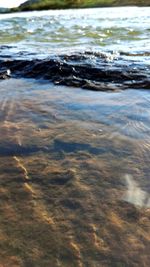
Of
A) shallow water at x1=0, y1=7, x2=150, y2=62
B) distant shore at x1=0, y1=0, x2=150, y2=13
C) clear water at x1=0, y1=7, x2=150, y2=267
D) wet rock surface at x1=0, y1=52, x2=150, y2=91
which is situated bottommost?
distant shore at x1=0, y1=0, x2=150, y2=13

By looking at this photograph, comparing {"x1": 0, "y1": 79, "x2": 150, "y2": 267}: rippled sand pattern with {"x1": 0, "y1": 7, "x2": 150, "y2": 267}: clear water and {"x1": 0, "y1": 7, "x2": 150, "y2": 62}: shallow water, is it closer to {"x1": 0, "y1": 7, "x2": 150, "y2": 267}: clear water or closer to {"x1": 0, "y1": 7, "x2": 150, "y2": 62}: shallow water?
{"x1": 0, "y1": 7, "x2": 150, "y2": 267}: clear water

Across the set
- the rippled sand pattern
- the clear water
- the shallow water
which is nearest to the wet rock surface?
the shallow water

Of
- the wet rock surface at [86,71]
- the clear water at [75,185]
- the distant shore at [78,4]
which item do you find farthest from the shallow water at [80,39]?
the distant shore at [78,4]

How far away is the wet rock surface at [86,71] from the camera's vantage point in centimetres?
628

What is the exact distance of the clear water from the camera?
7.16 ft

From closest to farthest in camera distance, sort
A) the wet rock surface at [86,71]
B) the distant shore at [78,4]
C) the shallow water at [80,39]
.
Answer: the wet rock surface at [86,71], the shallow water at [80,39], the distant shore at [78,4]

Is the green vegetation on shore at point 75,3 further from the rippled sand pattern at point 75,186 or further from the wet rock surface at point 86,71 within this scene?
the rippled sand pattern at point 75,186

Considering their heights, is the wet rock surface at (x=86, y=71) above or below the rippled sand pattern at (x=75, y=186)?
below

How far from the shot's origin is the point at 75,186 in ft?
9.37

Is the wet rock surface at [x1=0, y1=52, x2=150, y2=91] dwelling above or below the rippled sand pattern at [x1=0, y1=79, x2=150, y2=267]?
below

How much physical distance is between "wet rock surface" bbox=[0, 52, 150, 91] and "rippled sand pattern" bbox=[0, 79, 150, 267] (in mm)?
1439

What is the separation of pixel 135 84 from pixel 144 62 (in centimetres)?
181

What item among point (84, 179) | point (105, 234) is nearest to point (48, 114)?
point (84, 179)

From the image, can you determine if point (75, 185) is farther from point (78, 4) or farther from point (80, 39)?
point (78, 4)
